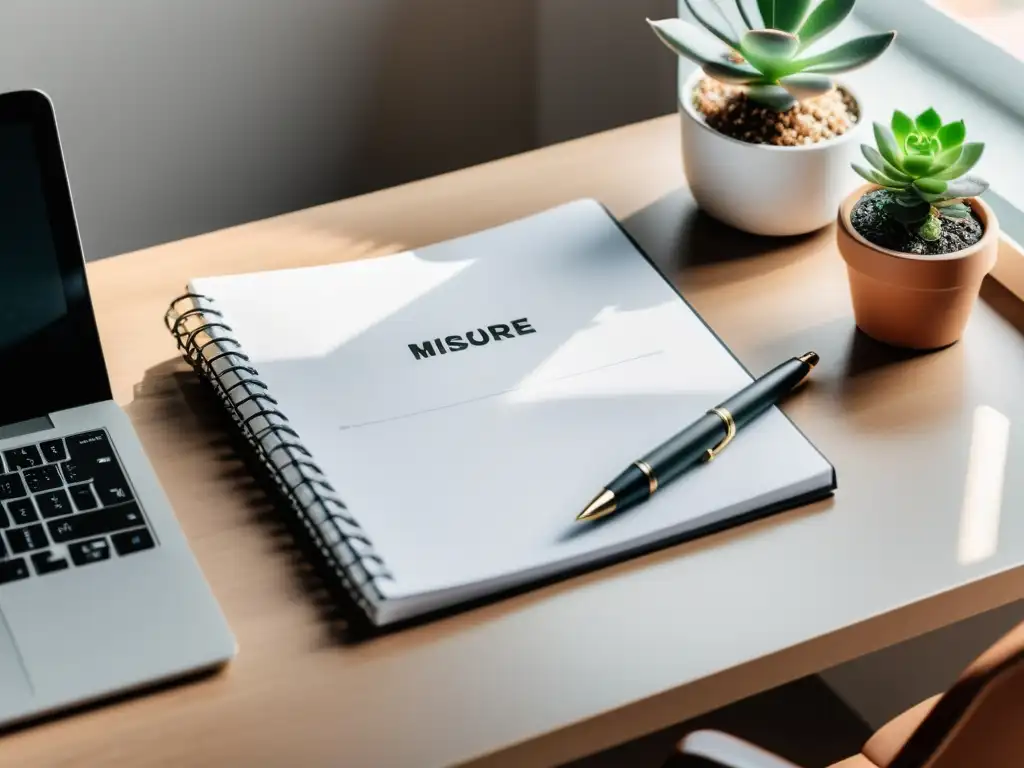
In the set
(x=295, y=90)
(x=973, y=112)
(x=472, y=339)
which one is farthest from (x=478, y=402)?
(x=295, y=90)

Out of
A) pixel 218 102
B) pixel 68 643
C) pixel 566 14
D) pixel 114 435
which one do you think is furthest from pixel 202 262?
pixel 566 14

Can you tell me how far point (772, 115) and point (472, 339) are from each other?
0.27 m

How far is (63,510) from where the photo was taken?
0.73 meters

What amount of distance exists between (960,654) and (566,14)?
Result: 34.3 inches

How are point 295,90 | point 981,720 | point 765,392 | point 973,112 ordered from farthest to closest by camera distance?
point 295,90 < point 973,112 < point 765,392 < point 981,720

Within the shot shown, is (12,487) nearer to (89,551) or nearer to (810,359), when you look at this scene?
(89,551)

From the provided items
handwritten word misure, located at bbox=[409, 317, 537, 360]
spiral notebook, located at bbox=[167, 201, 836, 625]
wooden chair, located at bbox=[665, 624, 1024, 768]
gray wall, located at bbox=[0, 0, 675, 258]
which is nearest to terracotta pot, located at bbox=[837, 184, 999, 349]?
spiral notebook, located at bbox=[167, 201, 836, 625]

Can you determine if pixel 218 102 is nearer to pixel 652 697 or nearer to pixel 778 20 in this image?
pixel 778 20

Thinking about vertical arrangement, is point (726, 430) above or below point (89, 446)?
below

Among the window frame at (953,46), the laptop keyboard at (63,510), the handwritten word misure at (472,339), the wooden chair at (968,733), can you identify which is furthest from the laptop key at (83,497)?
the window frame at (953,46)

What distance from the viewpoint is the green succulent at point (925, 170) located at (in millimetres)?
832

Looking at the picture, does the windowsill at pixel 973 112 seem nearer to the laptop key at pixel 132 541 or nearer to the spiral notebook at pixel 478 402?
the spiral notebook at pixel 478 402

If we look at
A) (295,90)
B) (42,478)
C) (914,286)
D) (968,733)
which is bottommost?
(968,733)

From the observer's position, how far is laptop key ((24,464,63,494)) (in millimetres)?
743
